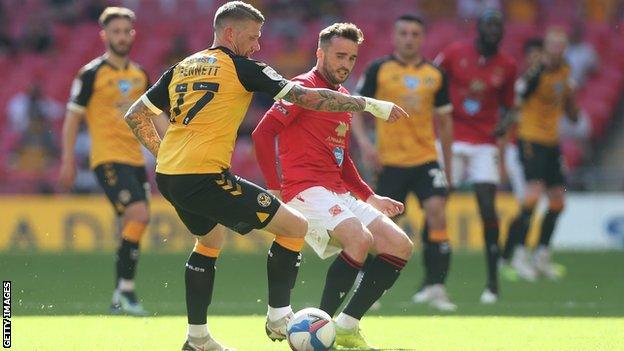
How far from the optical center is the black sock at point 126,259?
→ 10805 mm

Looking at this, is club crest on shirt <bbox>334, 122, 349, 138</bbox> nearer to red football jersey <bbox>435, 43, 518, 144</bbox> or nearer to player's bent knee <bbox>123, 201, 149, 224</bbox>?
player's bent knee <bbox>123, 201, 149, 224</bbox>

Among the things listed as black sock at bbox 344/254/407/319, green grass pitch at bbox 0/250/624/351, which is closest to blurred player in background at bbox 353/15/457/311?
green grass pitch at bbox 0/250/624/351

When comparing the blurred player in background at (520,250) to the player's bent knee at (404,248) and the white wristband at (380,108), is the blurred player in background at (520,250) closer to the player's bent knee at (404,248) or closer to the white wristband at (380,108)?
the player's bent knee at (404,248)

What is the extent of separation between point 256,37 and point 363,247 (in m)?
1.51

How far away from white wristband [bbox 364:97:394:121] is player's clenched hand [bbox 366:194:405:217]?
125cm

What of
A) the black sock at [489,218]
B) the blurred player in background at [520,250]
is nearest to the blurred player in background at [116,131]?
the black sock at [489,218]

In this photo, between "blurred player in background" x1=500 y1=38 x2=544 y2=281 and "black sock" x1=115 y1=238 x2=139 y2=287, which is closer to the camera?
"black sock" x1=115 y1=238 x2=139 y2=287

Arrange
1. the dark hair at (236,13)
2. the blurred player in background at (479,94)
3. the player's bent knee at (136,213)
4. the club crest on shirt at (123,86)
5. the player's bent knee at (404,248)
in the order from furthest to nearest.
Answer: the blurred player in background at (479,94)
the club crest on shirt at (123,86)
the player's bent knee at (136,213)
the player's bent knee at (404,248)
the dark hair at (236,13)

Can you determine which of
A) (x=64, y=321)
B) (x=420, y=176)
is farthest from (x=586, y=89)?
(x=64, y=321)

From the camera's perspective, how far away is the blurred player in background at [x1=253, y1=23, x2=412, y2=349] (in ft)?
26.6

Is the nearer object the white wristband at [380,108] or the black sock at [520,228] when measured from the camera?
the white wristband at [380,108]

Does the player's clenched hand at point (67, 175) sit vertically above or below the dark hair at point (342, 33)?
below

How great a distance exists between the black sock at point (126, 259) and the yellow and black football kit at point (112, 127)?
339mm

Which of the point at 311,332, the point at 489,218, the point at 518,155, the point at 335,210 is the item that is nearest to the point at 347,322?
the point at 335,210
